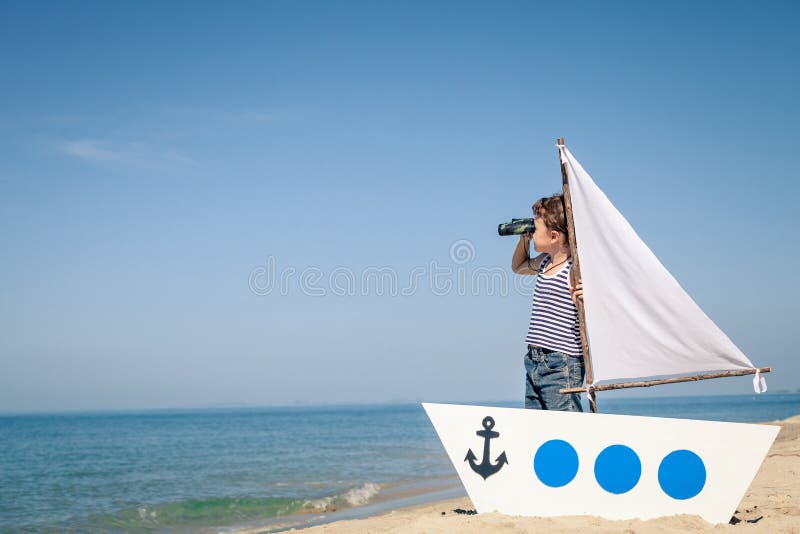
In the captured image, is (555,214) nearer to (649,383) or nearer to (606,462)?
(649,383)

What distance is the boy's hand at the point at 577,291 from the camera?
4809 millimetres

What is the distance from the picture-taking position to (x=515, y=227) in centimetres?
494

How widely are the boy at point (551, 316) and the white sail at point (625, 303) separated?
18 centimetres

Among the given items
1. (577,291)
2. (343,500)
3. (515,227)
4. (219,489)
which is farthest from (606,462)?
(219,489)

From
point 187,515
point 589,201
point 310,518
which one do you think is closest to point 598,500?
point 589,201

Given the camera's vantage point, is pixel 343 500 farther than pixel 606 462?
Yes

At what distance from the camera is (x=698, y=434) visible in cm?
455

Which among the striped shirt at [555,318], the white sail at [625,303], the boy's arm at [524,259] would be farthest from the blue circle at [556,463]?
the boy's arm at [524,259]

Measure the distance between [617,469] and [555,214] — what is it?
1864 millimetres

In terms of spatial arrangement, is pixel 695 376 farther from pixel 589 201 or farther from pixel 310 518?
pixel 310 518

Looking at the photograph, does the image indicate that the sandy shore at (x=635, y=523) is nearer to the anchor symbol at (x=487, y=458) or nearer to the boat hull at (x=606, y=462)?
the boat hull at (x=606, y=462)

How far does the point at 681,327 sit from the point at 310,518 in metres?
6.90

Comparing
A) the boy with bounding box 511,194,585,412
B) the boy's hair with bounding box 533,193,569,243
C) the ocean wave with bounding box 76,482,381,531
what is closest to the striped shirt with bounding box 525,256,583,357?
the boy with bounding box 511,194,585,412

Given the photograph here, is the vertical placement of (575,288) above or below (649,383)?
above
